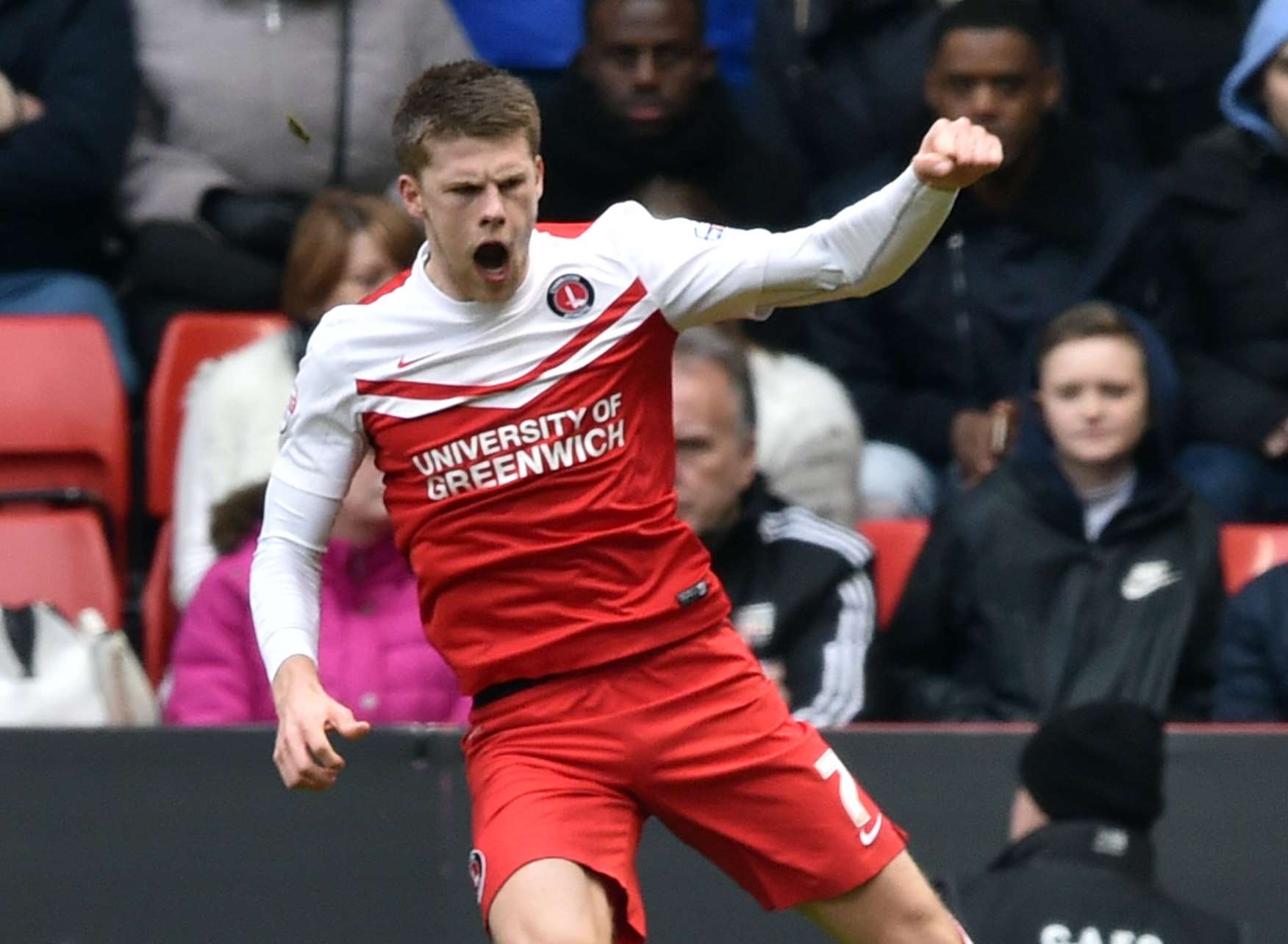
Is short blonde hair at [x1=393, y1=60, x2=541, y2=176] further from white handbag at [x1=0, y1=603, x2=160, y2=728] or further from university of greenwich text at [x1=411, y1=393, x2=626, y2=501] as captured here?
white handbag at [x1=0, y1=603, x2=160, y2=728]

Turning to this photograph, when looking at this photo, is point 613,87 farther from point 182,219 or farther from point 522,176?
point 522,176

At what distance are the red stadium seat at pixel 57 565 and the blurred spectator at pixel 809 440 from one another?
1.45m

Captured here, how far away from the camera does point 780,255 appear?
3.79 m

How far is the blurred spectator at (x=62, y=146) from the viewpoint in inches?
250

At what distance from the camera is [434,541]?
12.9 feet

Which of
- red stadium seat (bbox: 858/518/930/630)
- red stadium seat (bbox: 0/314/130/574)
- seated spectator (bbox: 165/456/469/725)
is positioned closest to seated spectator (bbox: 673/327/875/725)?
red stadium seat (bbox: 858/518/930/630)

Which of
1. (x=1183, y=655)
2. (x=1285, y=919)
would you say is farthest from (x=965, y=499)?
(x=1285, y=919)

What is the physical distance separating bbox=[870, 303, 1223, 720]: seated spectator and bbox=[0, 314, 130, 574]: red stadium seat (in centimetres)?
188

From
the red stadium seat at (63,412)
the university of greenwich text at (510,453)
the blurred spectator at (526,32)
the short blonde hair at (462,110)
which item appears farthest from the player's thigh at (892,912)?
the blurred spectator at (526,32)

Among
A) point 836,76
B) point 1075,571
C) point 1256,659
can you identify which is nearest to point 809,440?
point 1075,571

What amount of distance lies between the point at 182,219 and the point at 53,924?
2.04 metres

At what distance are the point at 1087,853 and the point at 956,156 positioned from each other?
1218 millimetres

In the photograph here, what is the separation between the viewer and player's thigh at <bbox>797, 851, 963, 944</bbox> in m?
4.01

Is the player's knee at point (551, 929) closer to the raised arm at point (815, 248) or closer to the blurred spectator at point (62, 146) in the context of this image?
the raised arm at point (815, 248)
